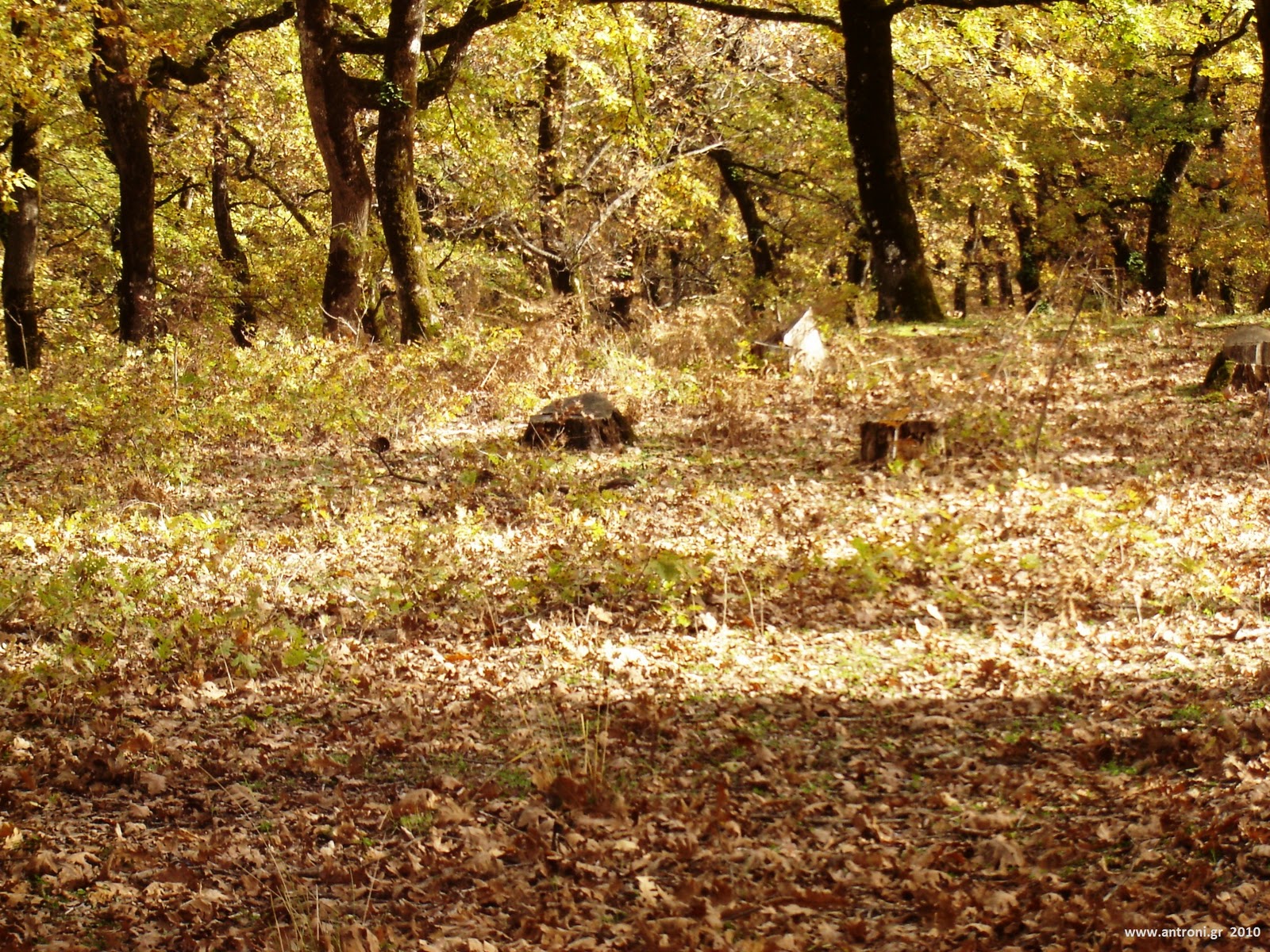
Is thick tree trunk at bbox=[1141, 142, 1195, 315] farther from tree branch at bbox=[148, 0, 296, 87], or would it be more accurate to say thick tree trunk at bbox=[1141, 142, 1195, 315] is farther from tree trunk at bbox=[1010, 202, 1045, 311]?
tree branch at bbox=[148, 0, 296, 87]

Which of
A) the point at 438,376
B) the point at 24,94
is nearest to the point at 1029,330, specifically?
the point at 438,376

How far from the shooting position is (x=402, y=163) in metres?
15.4

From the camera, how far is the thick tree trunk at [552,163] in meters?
20.6

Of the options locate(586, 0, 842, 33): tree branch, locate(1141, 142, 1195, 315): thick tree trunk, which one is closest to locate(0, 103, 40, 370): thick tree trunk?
locate(586, 0, 842, 33): tree branch

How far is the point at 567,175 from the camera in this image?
20672 mm

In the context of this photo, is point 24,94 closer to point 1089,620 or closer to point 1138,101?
point 1089,620

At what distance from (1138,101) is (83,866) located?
23536 millimetres

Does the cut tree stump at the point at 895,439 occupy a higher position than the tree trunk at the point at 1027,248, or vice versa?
the tree trunk at the point at 1027,248

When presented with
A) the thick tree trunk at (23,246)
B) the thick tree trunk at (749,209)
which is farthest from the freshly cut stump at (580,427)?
the thick tree trunk at (749,209)

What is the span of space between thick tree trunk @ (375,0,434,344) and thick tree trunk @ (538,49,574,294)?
513 cm

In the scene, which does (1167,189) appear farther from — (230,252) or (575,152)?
(230,252)

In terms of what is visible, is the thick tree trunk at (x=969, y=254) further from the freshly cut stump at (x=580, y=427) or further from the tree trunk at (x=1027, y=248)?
the freshly cut stump at (x=580, y=427)

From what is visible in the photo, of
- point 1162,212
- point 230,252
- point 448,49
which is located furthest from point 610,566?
point 1162,212

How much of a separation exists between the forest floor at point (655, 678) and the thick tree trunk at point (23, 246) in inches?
369
